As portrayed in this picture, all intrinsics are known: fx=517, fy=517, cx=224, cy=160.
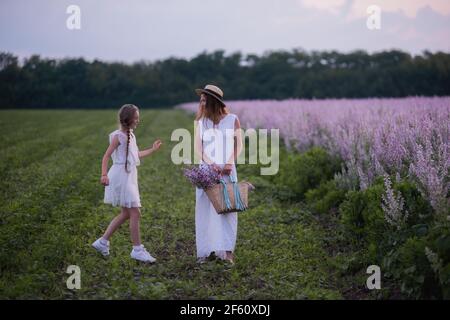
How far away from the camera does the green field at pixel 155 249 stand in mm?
5445

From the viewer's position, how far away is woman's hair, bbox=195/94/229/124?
→ 648cm

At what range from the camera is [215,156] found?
6.57 meters

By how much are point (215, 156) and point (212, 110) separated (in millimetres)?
583

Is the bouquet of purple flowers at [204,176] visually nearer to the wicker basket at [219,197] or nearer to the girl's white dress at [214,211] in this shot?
the wicker basket at [219,197]

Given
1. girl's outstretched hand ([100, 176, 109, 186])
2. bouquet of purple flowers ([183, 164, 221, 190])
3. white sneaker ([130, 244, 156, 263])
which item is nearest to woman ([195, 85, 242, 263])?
bouquet of purple flowers ([183, 164, 221, 190])

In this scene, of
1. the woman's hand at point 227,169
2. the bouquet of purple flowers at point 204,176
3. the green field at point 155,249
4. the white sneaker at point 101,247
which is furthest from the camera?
the white sneaker at point 101,247

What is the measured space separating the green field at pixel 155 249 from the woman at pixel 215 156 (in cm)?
30

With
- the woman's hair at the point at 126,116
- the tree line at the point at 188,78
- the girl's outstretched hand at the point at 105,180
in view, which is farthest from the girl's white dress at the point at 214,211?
the tree line at the point at 188,78

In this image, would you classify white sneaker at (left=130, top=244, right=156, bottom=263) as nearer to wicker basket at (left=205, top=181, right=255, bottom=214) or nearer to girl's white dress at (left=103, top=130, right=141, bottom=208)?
girl's white dress at (left=103, top=130, right=141, bottom=208)

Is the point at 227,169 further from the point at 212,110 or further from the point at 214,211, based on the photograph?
the point at 212,110
